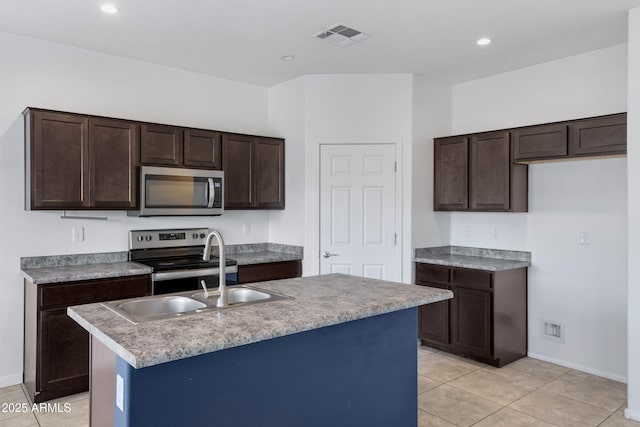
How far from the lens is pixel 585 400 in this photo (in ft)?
11.0

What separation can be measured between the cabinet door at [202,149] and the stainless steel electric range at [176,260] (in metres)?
0.70

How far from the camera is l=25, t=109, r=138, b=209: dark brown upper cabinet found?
3324mm

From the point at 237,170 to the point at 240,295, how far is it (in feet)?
7.35

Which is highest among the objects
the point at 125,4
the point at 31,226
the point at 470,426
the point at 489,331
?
the point at 125,4

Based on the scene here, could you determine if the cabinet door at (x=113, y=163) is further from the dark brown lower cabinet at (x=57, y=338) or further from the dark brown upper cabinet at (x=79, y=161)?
the dark brown lower cabinet at (x=57, y=338)

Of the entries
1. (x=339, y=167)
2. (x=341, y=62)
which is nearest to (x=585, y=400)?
(x=339, y=167)

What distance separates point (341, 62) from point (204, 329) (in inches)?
125

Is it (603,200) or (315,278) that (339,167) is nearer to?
(315,278)

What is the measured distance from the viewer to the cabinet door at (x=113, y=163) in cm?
357

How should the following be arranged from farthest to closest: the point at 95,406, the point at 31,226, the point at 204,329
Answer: the point at 31,226, the point at 95,406, the point at 204,329

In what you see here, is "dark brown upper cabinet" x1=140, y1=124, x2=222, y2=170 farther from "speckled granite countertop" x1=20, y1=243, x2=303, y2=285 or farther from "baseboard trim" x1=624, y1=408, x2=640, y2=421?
"baseboard trim" x1=624, y1=408, x2=640, y2=421

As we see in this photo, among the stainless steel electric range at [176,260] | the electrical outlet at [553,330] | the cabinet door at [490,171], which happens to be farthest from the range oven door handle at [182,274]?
the electrical outlet at [553,330]

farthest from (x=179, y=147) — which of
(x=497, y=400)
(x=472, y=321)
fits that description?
(x=497, y=400)

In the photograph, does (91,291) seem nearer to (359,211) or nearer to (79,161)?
(79,161)
